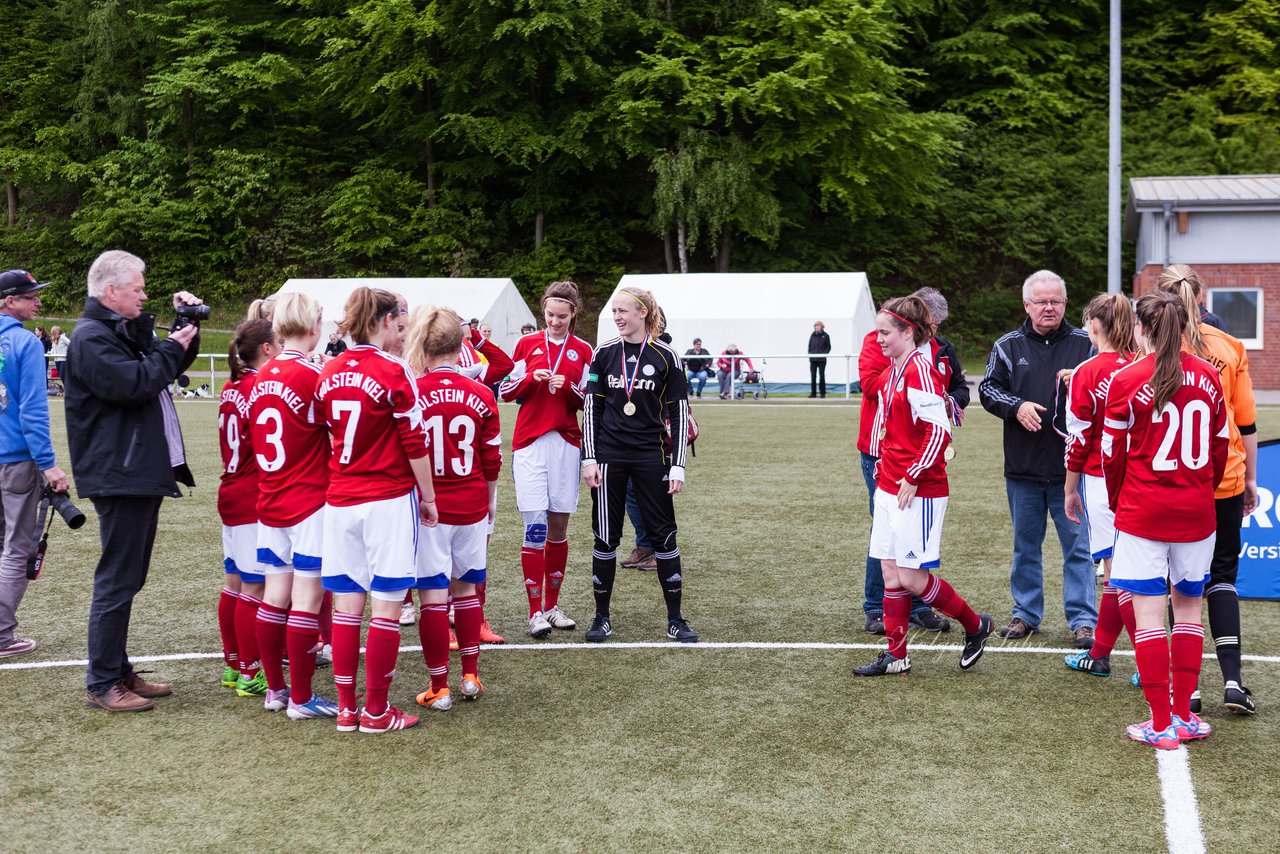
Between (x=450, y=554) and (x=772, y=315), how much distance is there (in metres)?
22.0

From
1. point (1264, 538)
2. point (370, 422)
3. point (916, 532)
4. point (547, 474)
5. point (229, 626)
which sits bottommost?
point (229, 626)

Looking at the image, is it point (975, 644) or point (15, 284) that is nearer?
point (975, 644)

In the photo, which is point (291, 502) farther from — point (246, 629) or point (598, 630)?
point (598, 630)

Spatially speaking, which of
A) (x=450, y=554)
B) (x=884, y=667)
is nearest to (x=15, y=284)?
(x=450, y=554)

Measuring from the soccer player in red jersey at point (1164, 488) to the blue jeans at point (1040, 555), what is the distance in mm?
1571

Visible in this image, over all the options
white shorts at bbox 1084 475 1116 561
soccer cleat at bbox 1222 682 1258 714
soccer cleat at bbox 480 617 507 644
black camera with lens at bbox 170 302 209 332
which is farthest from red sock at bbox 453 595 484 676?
soccer cleat at bbox 1222 682 1258 714

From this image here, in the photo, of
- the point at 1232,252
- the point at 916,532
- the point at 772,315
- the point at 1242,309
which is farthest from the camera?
the point at 772,315

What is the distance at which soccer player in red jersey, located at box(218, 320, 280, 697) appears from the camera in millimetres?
5473

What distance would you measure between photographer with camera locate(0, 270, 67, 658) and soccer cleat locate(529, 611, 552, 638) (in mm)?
2563

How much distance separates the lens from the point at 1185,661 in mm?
4676

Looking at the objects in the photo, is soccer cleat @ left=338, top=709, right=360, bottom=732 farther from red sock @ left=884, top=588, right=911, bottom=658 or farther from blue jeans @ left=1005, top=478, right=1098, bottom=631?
blue jeans @ left=1005, top=478, right=1098, bottom=631

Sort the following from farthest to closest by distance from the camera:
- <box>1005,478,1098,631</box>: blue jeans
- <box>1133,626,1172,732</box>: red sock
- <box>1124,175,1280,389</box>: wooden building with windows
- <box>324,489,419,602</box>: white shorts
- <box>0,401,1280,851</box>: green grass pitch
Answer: <box>1124,175,1280,389</box>: wooden building with windows
<box>1005,478,1098,631</box>: blue jeans
<box>324,489,419,602</box>: white shorts
<box>1133,626,1172,732</box>: red sock
<box>0,401,1280,851</box>: green grass pitch

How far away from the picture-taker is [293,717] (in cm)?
514

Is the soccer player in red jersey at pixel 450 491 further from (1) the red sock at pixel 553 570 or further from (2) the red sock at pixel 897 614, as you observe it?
(2) the red sock at pixel 897 614
